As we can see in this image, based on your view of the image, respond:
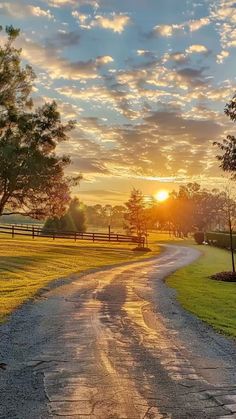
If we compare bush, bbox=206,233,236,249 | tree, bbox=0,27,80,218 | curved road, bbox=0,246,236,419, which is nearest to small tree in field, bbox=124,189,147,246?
bush, bbox=206,233,236,249

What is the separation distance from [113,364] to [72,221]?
69271 mm

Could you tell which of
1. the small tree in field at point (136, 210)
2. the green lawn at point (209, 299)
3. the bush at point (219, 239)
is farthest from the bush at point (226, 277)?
the small tree in field at point (136, 210)

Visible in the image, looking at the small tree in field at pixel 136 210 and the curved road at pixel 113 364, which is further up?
the small tree in field at pixel 136 210

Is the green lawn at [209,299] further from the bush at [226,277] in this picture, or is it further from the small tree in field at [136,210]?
the small tree in field at [136,210]

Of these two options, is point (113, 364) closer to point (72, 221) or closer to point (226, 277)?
point (226, 277)

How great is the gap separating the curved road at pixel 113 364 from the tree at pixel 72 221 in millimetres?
59422

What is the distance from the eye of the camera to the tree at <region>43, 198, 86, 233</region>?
74.7 meters

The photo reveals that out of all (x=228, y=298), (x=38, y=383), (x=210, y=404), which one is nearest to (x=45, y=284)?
(x=228, y=298)

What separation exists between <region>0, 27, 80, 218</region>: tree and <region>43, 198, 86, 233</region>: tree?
38.0 meters

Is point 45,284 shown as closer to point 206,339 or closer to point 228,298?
point 228,298

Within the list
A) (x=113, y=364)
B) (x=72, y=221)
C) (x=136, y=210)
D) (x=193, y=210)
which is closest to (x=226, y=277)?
(x=113, y=364)

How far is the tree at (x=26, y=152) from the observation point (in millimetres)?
30891

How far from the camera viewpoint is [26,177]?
31438 mm

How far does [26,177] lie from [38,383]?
988 inches
